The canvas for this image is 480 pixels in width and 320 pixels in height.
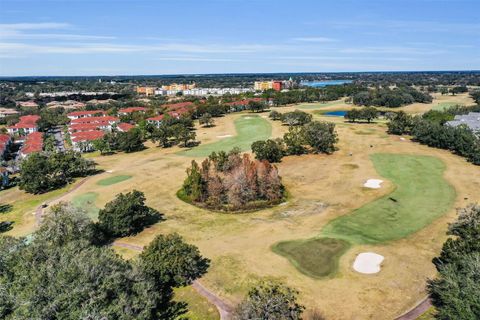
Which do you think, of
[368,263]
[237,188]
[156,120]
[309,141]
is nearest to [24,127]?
[156,120]

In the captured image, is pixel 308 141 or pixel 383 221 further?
pixel 308 141

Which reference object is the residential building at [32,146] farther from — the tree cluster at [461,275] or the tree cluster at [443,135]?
the tree cluster at [443,135]

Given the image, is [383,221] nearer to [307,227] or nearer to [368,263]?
[307,227]

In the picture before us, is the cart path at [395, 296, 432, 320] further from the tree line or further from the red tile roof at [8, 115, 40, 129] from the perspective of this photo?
the red tile roof at [8, 115, 40, 129]

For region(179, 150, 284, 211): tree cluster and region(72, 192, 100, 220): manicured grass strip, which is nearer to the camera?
region(72, 192, 100, 220): manicured grass strip

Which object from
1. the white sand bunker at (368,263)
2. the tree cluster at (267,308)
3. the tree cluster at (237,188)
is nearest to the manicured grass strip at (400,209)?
the white sand bunker at (368,263)

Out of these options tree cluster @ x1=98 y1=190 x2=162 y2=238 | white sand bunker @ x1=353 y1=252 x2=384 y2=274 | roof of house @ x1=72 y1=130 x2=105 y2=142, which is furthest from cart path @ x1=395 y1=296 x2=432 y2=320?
roof of house @ x1=72 y1=130 x2=105 y2=142

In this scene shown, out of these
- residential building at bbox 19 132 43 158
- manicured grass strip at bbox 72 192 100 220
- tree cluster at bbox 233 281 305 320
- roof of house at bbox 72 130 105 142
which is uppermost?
tree cluster at bbox 233 281 305 320
